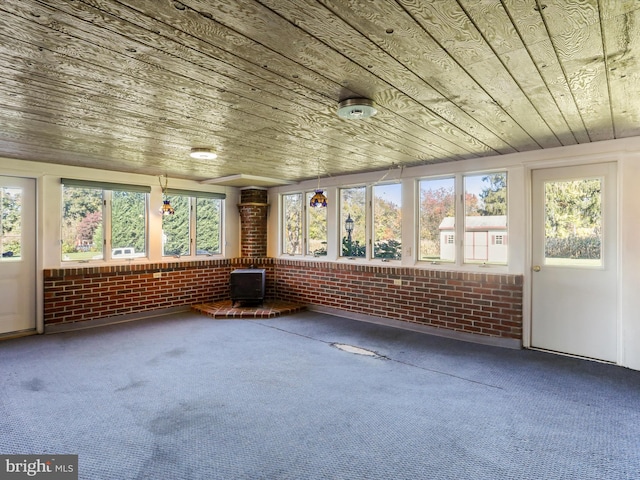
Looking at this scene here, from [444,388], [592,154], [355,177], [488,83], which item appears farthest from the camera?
[355,177]

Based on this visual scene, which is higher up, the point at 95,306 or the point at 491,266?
the point at 491,266

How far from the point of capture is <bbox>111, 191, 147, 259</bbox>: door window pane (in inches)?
226

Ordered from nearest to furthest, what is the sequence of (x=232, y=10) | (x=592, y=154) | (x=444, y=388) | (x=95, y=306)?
(x=232, y=10)
(x=444, y=388)
(x=592, y=154)
(x=95, y=306)

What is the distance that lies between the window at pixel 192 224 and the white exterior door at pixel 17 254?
1799mm

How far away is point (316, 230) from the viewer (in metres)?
6.70

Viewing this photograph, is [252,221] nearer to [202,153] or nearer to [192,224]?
[192,224]

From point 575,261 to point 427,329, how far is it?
6.49ft

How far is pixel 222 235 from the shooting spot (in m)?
7.09

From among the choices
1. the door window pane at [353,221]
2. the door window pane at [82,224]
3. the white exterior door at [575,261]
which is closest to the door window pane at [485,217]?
the white exterior door at [575,261]

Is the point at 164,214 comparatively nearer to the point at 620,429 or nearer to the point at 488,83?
the point at 488,83

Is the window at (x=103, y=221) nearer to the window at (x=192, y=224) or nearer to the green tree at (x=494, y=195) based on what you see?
the window at (x=192, y=224)

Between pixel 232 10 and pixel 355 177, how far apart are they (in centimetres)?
451

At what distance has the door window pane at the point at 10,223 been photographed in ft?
15.8

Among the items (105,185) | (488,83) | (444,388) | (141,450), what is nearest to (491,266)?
(444,388)
